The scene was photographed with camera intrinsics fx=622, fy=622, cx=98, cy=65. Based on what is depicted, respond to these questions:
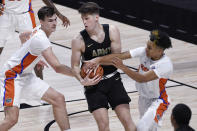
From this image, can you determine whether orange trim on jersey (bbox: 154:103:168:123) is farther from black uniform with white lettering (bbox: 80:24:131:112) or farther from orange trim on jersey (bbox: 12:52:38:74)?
orange trim on jersey (bbox: 12:52:38:74)

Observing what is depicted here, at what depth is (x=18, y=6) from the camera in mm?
9406

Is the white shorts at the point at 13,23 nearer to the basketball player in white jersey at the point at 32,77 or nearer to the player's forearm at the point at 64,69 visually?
the basketball player in white jersey at the point at 32,77

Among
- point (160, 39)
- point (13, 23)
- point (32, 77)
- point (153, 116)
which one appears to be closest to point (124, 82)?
point (13, 23)

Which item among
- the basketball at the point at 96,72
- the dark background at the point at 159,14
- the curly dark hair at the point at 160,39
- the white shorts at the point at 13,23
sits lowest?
the dark background at the point at 159,14

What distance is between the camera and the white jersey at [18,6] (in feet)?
30.8

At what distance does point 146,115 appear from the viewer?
664 cm

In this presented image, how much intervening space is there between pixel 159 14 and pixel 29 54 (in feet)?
20.7

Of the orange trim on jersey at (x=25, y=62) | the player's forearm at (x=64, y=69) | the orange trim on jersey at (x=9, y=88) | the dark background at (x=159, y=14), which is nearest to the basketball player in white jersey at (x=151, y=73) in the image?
the player's forearm at (x=64, y=69)

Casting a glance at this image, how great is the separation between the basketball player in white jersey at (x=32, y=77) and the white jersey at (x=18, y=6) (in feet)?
7.78

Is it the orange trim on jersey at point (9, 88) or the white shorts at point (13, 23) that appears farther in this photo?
the white shorts at point (13, 23)

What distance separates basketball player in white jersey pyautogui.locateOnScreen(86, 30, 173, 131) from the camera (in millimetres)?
6485

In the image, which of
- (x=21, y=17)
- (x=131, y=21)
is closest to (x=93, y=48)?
(x=21, y=17)

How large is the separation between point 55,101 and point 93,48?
0.79m

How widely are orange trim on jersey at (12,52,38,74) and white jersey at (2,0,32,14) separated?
2.42 metres
